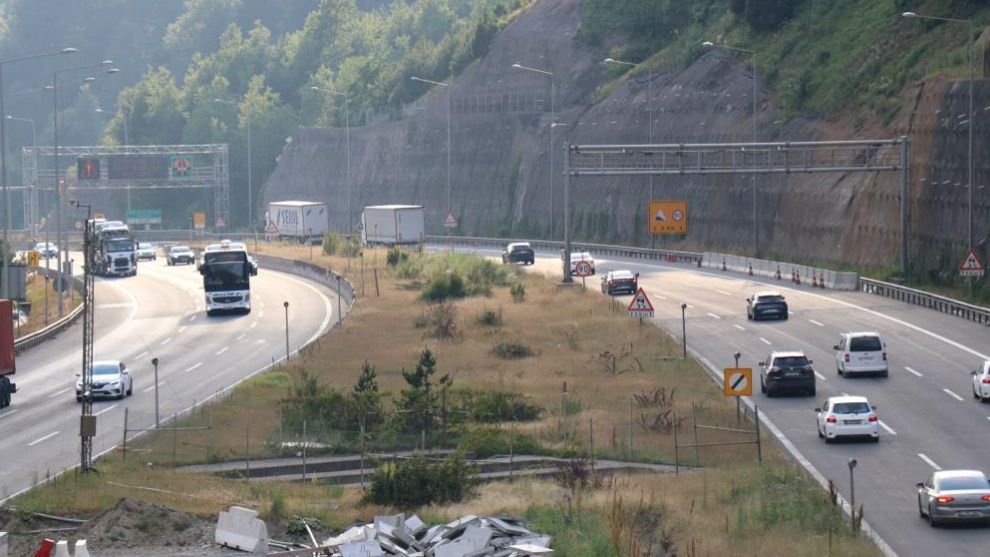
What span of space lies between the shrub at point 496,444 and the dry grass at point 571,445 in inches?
39.7

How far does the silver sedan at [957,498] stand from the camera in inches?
1123

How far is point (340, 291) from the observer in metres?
85.8

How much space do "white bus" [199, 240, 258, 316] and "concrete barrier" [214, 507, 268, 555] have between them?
146 ft

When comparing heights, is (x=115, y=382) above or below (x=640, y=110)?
below

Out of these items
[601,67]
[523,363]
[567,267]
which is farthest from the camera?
[601,67]

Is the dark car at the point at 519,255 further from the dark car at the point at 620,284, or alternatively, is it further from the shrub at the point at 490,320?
the shrub at the point at 490,320

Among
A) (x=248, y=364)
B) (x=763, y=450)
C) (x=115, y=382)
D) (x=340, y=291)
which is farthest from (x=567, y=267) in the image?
(x=763, y=450)

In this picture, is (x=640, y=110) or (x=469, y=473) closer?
(x=469, y=473)

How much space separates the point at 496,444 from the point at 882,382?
14.2 m

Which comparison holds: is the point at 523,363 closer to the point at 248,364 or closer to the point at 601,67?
the point at 248,364

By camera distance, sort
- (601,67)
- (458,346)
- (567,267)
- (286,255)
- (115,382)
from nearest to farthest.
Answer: (115,382)
(458,346)
(567,267)
(286,255)
(601,67)

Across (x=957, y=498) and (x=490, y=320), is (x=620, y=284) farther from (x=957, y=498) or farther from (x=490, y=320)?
(x=957, y=498)

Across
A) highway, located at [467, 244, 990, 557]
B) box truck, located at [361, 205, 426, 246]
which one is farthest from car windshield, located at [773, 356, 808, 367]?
box truck, located at [361, 205, 426, 246]

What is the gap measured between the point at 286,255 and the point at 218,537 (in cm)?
8609
